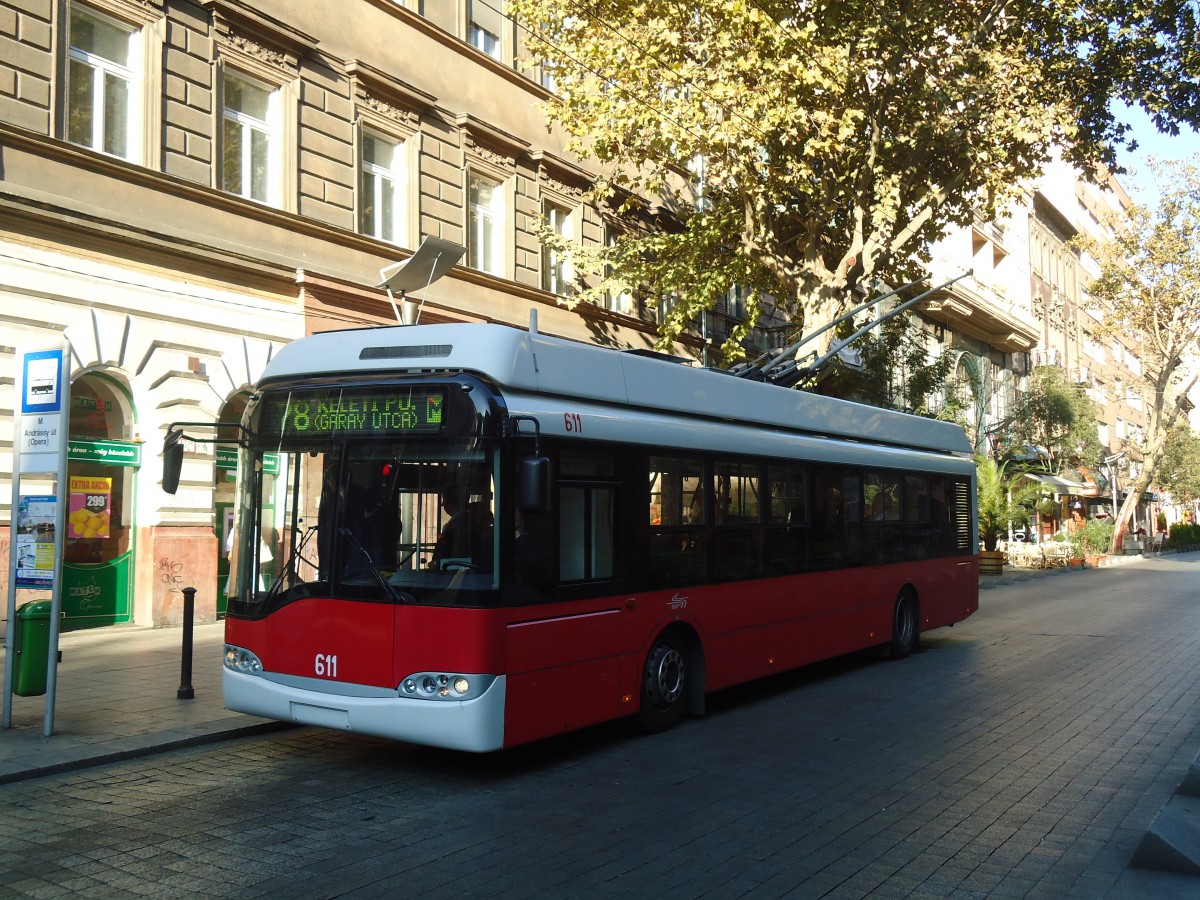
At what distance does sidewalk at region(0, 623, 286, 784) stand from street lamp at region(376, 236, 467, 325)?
20.2 feet

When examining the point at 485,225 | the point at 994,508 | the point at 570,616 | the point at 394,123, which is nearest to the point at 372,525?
the point at 570,616

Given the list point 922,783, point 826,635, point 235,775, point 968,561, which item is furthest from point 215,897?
point 968,561

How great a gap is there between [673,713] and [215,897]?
4.70m

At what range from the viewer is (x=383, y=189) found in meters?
19.2

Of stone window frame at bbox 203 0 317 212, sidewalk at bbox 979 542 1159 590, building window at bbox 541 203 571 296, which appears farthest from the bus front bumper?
sidewalk at bbox 979 542 1159 590

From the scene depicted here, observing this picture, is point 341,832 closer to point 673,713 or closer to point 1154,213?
point 673,713

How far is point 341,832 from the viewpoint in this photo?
6.04m

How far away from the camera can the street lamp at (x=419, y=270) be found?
54.2 feet

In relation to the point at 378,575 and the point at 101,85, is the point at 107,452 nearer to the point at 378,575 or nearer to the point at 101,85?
the point at 101,85

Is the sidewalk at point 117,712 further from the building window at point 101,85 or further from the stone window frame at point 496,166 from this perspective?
the stone window frame at point 496,166

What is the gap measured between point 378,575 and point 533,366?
5.65 ft

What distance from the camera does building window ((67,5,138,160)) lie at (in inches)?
548

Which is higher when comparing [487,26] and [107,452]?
[487,26]

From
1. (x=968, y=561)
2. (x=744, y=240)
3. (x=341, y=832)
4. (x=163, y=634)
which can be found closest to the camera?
(x=341, y=832)
